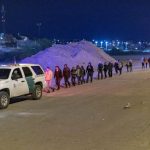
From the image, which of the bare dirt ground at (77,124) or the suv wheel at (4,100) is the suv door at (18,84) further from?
the suv wheel at (4,100)

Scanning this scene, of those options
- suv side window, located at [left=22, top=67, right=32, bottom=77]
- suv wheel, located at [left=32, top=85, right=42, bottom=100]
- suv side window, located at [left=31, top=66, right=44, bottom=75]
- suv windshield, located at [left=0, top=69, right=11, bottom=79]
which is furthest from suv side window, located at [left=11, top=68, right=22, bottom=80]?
suv side window, located at [left=31, top=66, right=44, bottom=75]

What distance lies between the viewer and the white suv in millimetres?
18094

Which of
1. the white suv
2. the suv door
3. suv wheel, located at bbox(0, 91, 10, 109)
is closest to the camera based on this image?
suv wheel, located at bbox(0, 91, 10, 109)

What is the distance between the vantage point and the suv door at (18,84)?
61.9 feet

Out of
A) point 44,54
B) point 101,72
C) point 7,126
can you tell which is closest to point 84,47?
point 44,54

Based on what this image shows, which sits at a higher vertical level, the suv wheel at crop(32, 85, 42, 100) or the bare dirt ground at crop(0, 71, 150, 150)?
the suv wheel at crop(32, 85, 42, 100)

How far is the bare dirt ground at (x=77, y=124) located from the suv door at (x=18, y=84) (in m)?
0.46

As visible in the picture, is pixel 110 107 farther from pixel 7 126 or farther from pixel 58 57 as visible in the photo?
pixel 58 57

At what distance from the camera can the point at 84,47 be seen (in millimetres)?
60312

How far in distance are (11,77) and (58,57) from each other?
30.1 metres

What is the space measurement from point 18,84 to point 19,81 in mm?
185

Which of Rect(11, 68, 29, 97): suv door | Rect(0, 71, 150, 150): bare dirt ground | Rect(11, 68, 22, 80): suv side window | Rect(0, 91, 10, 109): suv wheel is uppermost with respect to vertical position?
Rect(11, 68, 22, 80): suv side window

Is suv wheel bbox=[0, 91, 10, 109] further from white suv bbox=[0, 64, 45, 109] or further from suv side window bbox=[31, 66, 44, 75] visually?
suv side window bbox=[31, 66, 44, 75]

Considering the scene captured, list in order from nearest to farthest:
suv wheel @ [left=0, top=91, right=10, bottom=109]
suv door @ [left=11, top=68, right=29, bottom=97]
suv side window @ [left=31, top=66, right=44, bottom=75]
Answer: suv wheel @ [left=0, top=91, right=10, bottom=109], suv door @ [left=11, top=68, right=29, bottom=97], suv side window @ [left=31, top=66, right=44, bottom=75]
